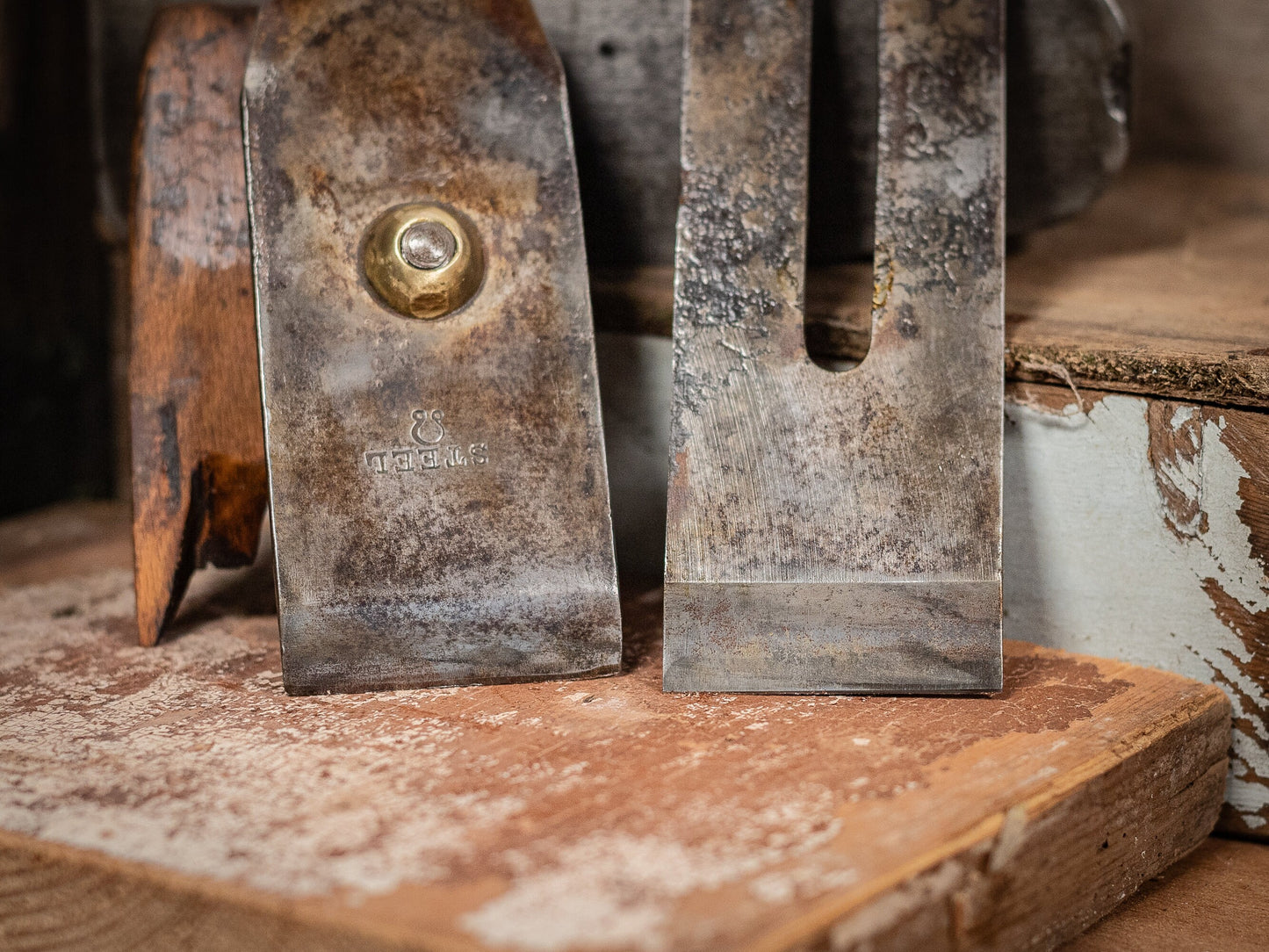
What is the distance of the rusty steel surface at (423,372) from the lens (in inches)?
43.3

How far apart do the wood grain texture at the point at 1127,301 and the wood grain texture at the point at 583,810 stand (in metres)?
0.29

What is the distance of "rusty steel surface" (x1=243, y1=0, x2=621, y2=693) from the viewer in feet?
3.61

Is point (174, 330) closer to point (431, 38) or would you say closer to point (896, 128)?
point (431, 38)

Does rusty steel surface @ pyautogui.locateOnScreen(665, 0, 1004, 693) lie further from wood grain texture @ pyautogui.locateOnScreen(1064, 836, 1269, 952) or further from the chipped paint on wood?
wood grain texture @ pyautogui.locateOnScreen(1064, 836, 1269, 952)

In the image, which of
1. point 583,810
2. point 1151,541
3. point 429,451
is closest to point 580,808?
point 583,810

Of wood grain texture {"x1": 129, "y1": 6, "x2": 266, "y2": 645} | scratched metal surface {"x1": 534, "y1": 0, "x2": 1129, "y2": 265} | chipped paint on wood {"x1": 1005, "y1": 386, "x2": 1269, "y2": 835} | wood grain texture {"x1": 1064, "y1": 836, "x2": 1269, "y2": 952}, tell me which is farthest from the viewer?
scratched metal surface {"x1": 534, "y1": 0, "x2": 1129, "y2": 265}

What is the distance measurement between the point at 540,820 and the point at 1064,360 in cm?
67

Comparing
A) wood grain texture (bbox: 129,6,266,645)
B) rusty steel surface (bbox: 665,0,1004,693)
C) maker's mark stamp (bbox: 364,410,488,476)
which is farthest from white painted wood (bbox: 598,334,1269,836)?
wood grain texture (bbox: 129,6,266,645)

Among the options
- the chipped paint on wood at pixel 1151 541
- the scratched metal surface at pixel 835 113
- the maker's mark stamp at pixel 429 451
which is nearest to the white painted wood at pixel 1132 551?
the chipped paint on wood at pixel 1151 541

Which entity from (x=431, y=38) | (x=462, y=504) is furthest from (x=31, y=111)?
(x=462, y=504)

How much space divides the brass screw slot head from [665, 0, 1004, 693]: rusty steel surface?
207 mm

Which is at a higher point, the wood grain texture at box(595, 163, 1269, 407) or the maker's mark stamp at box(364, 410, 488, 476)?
the wood grain texture at box(595, 163, 1269, 407)

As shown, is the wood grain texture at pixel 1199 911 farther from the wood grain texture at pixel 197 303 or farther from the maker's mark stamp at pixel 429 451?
the wood grain texture at pixel 197 303

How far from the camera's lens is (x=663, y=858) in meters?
0.82
